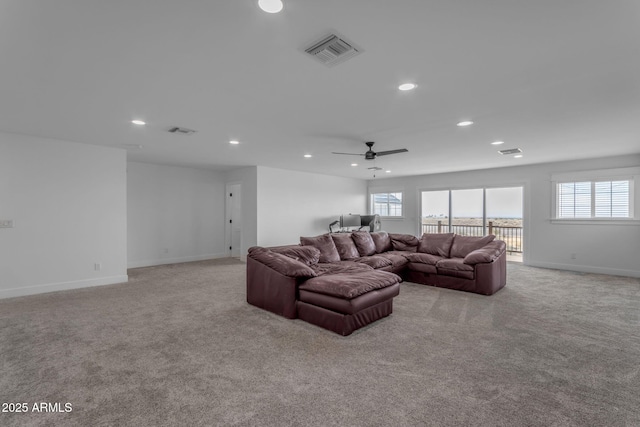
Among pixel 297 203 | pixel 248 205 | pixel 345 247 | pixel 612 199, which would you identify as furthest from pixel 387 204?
pixel 612 199

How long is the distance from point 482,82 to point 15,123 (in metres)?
5.62

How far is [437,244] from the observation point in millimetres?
6199

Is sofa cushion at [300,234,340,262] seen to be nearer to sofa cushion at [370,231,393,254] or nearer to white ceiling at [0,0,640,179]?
sofa cushion at [370,231,393,254]

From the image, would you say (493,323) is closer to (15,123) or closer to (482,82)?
(482,82)

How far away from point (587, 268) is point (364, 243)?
15.8ft

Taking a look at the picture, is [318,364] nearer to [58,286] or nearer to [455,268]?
[455,268]

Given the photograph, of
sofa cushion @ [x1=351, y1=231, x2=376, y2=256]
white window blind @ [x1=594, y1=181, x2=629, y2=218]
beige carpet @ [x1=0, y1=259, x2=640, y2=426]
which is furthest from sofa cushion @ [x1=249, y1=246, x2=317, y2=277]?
white window blind @ [x1=594, y1=181, x2=629, y2=218]

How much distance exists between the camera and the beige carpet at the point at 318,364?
1.96 metres

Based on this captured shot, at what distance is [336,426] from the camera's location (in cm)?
183

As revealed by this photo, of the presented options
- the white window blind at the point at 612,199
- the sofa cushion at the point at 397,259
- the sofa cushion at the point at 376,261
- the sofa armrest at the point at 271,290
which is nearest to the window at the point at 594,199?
the white window blind at the point at 612,199

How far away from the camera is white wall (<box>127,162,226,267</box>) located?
7176 mm

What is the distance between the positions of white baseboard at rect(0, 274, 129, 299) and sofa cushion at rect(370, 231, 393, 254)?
4.87 meters

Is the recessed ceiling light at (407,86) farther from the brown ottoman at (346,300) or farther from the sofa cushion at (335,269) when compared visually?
the sofa cushion at (335,269)

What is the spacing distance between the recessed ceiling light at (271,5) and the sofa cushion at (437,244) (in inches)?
209
